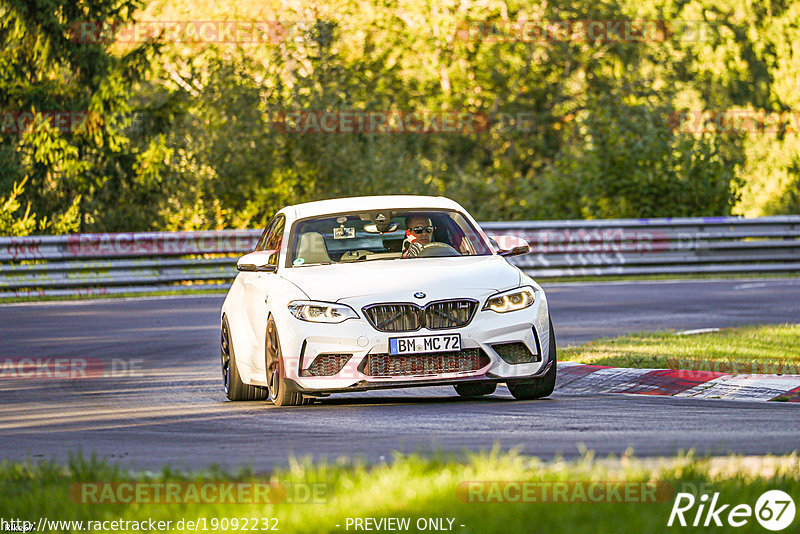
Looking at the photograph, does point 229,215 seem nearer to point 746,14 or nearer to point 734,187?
point 734,187

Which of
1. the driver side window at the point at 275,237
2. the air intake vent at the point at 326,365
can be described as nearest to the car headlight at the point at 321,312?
the air intake vent at the point at 326,365

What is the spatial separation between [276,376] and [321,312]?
0.70 meters

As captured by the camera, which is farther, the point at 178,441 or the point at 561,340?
the point at 561,340

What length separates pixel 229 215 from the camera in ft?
111

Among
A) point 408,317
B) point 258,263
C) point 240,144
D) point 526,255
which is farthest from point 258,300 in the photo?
point 240,144

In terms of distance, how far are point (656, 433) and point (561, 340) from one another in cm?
741

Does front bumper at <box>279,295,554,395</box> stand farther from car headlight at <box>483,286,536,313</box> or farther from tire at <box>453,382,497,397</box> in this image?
tire at <box>453,382,497,397</box>

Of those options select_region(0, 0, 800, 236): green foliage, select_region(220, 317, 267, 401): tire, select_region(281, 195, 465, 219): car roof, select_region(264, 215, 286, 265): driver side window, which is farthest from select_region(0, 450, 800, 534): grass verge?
select_region(0, 0, 800, 236): green foliage

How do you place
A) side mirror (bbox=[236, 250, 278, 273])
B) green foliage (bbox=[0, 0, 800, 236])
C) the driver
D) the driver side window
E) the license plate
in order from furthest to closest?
1. green foliage (bbox=[0, 0, 800, 236])
2. the driver side window
3. the driver
4. side mirror (bbox=[236, 250, 278, 273])
5. the license plate

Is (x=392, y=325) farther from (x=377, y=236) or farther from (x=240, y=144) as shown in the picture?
(x=240, y=144)

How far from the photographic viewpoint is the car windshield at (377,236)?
11211 mm

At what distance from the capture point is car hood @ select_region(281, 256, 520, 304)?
9.99 meters

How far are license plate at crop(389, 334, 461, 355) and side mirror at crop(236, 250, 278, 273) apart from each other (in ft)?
5.35

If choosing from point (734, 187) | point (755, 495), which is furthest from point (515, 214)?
point (755, 495)
